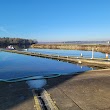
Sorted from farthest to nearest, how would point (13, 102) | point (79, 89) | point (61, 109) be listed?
point (79, 89) → point (13, 102) → point (61, 109)

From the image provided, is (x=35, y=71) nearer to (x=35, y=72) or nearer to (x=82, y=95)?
(x=35, y=72)

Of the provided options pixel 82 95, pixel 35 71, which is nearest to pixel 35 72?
pixel 35 71

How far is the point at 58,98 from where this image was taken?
27.1ft

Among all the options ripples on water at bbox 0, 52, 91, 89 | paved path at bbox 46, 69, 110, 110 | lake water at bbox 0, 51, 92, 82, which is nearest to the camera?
paved path at bbox 46, 69, 110, 110

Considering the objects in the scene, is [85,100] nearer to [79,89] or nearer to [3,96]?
[79,89]

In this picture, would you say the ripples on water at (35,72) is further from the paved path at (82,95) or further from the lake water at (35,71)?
the paved path at (82,95)

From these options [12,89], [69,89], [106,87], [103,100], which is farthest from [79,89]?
[12,89]

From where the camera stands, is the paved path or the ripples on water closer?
the paved path

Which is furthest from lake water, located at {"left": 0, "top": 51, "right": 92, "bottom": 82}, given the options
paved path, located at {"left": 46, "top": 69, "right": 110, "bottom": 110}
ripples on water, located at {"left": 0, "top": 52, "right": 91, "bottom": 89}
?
paved path, located at {"left": 46, "top": 69, "right": 110, "bottom": 110}

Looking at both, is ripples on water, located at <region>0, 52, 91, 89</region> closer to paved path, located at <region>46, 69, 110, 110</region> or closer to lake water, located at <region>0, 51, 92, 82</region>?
lake water, located at <region>0, 51, 92, 82</region>

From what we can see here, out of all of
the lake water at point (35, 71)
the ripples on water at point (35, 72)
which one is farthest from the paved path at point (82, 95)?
the lake water at point (35, 71)

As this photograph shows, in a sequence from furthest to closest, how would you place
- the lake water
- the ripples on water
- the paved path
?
→ the lake water → the ripples on water → the paved path

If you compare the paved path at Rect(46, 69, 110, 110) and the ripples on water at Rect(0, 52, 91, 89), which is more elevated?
the paved path at Rect(46, 69, 110, 110)

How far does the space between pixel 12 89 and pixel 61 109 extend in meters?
3.88
